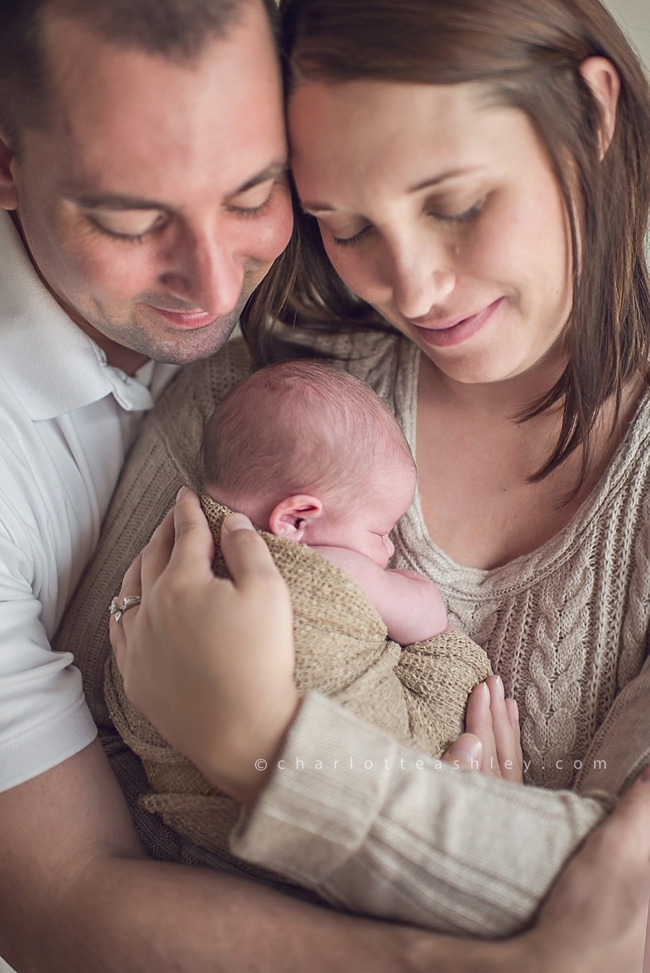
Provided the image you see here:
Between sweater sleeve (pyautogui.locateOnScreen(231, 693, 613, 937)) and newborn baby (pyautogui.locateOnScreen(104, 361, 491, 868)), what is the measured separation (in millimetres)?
144

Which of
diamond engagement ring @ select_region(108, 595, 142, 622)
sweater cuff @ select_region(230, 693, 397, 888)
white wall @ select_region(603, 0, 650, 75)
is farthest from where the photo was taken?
white wall @ select_region(603, 0, 650, 75)

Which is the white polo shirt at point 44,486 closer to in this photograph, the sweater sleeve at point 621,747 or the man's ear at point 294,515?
the man's ear at point 294,515

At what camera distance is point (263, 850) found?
1031mm

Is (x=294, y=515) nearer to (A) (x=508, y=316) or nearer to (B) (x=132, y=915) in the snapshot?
(A) (x=508, y=316)

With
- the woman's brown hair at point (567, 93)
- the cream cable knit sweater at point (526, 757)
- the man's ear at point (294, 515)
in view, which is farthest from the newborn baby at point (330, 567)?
the woman's brown hair at point (567, 93)

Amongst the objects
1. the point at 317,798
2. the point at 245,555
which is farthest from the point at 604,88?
the point at 317,798

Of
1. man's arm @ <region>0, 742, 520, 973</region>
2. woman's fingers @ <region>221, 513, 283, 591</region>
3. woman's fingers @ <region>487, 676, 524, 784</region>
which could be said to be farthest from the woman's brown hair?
man's arm @ <region>0, 742, 520, 973</region>

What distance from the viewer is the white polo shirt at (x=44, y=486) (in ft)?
4.25

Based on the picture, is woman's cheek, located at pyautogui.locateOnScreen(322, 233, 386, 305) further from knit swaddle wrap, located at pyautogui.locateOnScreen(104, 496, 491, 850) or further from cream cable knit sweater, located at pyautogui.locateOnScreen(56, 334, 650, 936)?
knit swaddle wrap, located at pyautogui.locateOnScreen(104, 496, 491, 850)

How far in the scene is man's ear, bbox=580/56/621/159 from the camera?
115cm

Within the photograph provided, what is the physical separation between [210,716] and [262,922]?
312 millimetres

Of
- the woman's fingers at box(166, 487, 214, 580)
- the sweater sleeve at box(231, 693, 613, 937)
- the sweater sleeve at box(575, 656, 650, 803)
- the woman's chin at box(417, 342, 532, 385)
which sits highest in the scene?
the woman's chin at box(417, 342, 532, 385)

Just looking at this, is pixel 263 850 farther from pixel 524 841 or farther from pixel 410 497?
pixel 410 497

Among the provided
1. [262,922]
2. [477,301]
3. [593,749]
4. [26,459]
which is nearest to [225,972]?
[262,922]
